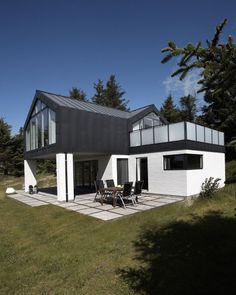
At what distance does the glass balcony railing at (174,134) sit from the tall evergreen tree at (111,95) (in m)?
29.9

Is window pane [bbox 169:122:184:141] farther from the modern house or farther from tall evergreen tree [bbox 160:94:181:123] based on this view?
tall evergreen tree [bbox 160:94:181:123]

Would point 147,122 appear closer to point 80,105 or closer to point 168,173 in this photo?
point 80,105

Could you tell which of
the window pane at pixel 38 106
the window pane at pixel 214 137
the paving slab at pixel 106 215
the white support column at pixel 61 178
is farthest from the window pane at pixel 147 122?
the paving slab at pixel 106 215

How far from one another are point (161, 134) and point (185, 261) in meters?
10.6

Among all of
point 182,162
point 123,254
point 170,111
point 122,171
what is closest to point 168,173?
point 182,162

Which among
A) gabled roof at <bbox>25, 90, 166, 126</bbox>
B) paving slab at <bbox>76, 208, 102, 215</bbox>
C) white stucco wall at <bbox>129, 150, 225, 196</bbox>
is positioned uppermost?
gabled roof at <bbox>25, 90, 166, 126</bbox>

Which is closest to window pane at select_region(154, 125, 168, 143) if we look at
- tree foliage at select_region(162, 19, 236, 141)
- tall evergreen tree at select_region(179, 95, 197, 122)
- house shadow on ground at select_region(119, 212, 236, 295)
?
house shadow on ground at select_region(119, 212, 236, 295)

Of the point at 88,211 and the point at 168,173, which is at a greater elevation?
the point at 168,173

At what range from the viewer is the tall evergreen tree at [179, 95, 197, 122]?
125 ft

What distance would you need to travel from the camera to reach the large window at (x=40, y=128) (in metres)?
14.2

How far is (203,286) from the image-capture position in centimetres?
386

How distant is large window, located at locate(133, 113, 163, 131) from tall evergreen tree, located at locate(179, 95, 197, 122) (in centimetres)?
1884

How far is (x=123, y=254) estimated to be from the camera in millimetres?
5477

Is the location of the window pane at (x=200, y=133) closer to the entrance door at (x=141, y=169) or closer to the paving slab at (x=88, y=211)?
the entrance door at (x=141, y=169)
